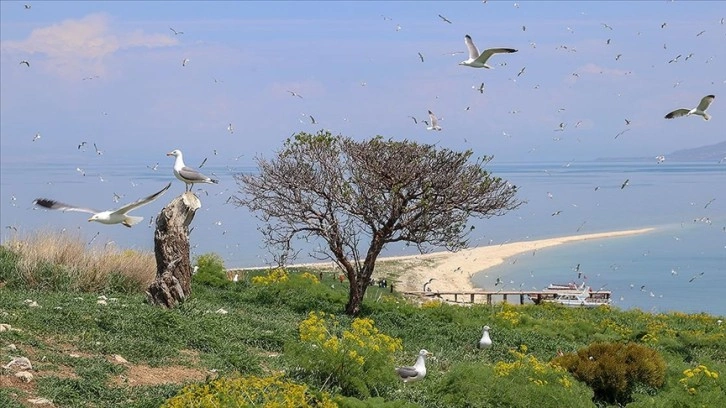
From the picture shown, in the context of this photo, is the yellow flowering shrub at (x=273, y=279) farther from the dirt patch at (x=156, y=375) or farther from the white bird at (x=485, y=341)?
the dirt patch at (x=156, y=375)

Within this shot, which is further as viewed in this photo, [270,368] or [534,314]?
[534,314]

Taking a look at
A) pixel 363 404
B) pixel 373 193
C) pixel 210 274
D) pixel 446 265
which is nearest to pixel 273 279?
pixel 210 274

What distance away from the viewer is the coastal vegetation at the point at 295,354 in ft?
29.5


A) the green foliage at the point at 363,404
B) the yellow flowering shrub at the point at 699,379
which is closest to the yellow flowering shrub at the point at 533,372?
the yellow flowering shrub at the point at 699,379

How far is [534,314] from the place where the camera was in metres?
22.0

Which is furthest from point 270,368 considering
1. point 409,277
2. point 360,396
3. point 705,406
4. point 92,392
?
point 409,277

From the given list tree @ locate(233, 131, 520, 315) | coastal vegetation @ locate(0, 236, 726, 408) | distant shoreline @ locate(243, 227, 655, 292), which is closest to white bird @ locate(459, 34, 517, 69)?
tree @ locate(233, 131, 520, 315)

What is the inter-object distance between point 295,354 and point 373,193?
9.41 m

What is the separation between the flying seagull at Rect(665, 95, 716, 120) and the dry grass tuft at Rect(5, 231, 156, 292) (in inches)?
449

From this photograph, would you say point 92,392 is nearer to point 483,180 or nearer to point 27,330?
point 27,330

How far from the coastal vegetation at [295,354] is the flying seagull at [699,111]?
4.58m

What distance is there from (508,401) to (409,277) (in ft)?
120

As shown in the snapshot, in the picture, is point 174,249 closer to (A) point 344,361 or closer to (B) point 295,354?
(B) point 295,354

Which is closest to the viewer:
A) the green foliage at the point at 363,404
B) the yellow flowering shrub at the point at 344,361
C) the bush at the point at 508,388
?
the green foliage at the point at 363,404
